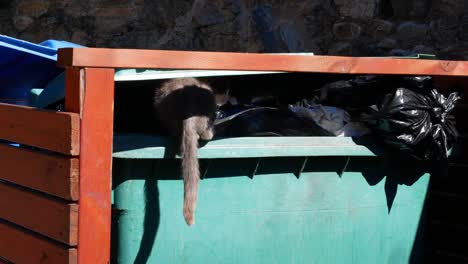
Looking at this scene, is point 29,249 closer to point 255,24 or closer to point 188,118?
point 188,118

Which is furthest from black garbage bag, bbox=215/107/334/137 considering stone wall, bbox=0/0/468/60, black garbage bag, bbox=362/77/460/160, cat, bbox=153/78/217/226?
stone wall, bbox=0/0/468/60

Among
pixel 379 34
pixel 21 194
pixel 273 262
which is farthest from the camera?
pixel 379 34

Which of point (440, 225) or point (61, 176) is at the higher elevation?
point (61, 176)

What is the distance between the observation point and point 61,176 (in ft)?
8.16

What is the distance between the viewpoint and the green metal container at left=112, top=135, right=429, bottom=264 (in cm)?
272

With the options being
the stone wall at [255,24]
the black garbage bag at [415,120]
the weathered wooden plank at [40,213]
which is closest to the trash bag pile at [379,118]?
the black garbage bag at [415,120]

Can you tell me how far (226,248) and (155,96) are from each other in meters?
0.71

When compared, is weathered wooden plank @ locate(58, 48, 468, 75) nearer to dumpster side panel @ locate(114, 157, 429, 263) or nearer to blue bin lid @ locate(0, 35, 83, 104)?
dumpster side panel @ locate(114, 157, 429, 263)

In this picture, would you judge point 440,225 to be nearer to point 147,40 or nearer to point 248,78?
point 248,78

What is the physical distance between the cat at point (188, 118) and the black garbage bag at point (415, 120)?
72cm

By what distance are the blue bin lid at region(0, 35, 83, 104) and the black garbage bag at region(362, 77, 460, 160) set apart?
54.5 inches

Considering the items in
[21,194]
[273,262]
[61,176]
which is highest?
[61,176]

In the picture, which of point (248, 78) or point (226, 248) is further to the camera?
point (248, 78)

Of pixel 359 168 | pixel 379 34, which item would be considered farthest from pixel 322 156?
pixel 379 34
